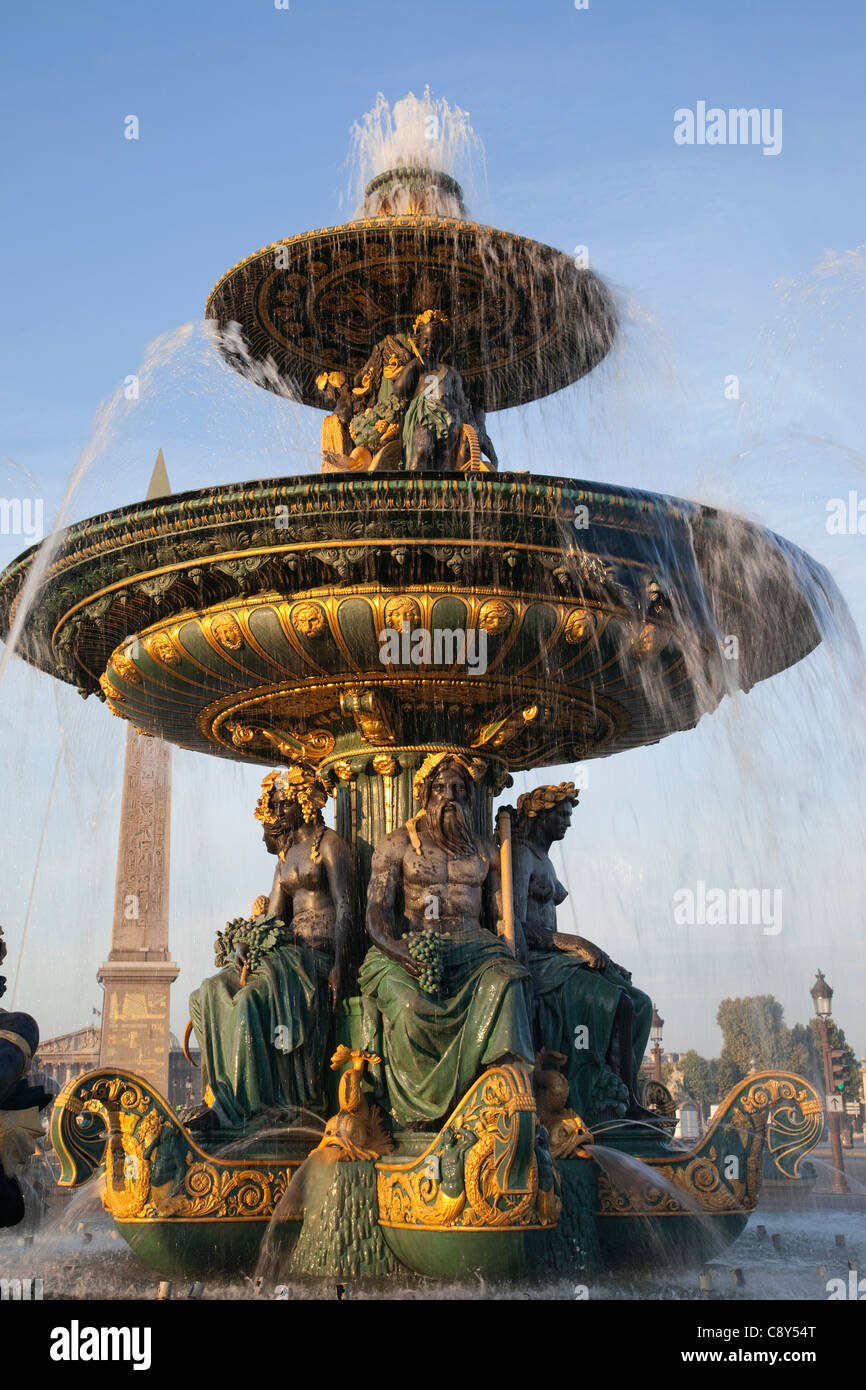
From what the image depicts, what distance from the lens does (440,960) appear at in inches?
330

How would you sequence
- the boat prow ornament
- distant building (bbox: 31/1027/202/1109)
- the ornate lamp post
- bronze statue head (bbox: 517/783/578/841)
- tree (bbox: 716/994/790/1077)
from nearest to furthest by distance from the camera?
1. the boat prow ornament
2. bronze statue head (bbox: 517/783/578/841)
3. the ornate lamp post
4. tree (bbox: 716/994/790/1077)
5. distant building (bbox: 31/1027/202/1109)

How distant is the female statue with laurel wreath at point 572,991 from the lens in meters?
9.08

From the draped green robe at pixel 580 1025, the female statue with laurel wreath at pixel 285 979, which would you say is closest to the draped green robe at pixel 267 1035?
the female statue with laurel wreath at pixel 285 979

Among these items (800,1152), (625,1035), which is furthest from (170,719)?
(800,1152)

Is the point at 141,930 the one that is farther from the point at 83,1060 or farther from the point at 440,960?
the point at 440,960

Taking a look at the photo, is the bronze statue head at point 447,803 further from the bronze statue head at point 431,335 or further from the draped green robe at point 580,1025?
the bronze statue head at point 431,335

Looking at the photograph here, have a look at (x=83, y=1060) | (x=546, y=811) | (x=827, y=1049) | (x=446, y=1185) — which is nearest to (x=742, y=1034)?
(x=83, y=1060)

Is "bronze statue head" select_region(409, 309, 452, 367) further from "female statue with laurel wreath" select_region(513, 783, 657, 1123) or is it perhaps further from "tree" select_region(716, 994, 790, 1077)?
"tree" select_region(716, 994, 790, 1077)

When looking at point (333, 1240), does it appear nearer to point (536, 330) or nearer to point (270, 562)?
point (270, 562)

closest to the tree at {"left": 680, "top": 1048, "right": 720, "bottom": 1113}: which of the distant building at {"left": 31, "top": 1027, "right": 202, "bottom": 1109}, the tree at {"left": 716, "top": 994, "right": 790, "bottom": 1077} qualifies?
the tree at {"left": 716, "top": 994, "right": 790, "bottom": 1077}

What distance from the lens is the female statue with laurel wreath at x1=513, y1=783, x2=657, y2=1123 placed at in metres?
9.08

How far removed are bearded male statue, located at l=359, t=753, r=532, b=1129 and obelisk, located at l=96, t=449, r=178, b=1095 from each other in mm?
28206

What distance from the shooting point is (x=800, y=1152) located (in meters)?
8.88

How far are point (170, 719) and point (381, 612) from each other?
2377mm
